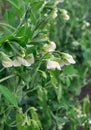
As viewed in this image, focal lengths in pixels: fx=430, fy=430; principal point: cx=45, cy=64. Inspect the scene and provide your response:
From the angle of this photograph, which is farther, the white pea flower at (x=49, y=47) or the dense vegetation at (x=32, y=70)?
the white pea flower at (x=49, y=47)

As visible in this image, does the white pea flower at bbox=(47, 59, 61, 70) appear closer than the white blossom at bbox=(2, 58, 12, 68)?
No

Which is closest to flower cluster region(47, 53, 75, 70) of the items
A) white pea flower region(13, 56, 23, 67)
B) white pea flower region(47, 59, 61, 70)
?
white pea flower region(47, 59, 61, 70)

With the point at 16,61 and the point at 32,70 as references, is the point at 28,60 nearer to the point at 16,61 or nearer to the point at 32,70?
the point at 16,61

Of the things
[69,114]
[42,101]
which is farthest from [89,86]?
[42,101]

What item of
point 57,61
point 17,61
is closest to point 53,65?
point 57,61

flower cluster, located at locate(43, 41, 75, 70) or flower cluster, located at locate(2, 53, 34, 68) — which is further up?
flower cluster, located at locate(2, 53, 34, 68)

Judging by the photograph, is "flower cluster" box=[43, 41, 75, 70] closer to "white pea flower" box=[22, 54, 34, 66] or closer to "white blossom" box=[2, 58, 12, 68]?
"white pea flower" box=[22, 54, 34, 66]

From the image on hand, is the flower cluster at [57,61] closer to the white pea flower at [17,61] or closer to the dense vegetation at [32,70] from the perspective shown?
the dense vegetation at [32,70]

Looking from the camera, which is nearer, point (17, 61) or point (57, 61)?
point (17, 61)

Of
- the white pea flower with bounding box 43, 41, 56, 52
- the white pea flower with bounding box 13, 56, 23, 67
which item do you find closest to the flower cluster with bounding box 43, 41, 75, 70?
the white pea flower with bounding box 43, 41, 56, 52

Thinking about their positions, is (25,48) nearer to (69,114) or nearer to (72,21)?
(69,114)

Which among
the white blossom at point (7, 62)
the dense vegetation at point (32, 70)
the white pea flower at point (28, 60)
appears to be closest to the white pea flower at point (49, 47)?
the dense vegetation at point (32, 70)
